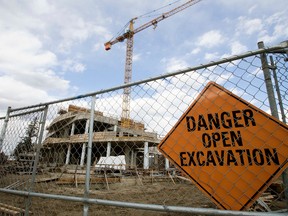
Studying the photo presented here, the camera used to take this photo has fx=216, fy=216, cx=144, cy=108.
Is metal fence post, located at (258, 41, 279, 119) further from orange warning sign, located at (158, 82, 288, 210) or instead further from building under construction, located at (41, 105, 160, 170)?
building under construction, located at (41, 105, 160, 170)

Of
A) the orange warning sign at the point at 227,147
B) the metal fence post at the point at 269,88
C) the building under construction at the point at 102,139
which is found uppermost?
the building under construction at the point at 102,139

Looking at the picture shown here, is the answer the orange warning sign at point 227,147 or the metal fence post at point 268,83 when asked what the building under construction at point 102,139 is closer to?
the orange warning sign at point 227,147

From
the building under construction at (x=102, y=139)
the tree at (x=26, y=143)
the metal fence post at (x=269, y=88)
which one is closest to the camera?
the metal fence post at (x=269, y=88)

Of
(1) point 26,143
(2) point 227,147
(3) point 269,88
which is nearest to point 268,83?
(3) point 269,88

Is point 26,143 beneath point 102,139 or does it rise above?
beneath

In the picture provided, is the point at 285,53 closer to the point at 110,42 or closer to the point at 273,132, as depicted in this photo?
the point at 273,132

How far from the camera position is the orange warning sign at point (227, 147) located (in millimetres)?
1615

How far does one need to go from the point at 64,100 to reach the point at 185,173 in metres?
1.83

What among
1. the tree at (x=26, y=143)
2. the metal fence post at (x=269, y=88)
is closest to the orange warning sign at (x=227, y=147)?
the metal fence post at (x=269, y=88)

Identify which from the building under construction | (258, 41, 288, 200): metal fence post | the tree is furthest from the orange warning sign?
the tree

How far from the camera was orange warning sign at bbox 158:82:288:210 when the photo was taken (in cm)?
162

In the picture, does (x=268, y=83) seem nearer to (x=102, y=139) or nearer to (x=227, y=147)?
(x=227, y=147)

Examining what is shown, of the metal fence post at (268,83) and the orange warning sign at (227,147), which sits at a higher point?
the metal fence post at (268,83)

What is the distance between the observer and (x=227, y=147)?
1764 millimetres
